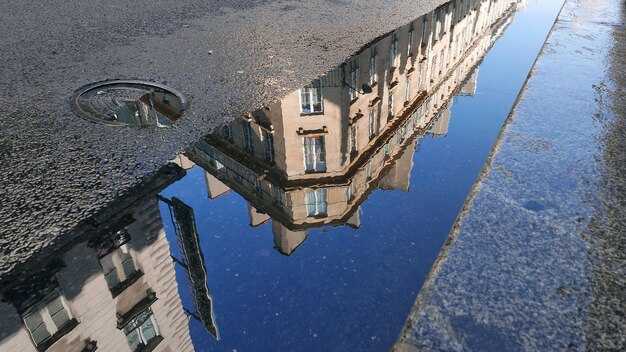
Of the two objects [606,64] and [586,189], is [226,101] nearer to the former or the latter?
[586,189]

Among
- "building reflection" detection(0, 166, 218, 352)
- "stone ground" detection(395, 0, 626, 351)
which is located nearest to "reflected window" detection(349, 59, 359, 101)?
"stone ground" detection(395, 0, 626, 351)

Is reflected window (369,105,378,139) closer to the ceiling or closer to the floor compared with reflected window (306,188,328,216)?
closer to the ceiling

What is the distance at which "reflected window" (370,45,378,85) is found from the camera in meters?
5.64

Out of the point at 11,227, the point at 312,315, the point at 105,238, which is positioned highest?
the point at 11,227

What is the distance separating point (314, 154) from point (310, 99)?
81 centimetres

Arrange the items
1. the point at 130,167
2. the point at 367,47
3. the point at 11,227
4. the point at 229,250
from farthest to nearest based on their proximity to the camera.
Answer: the point at 367,47, the point at 130,167, the point at 229,250, the point at 11,227

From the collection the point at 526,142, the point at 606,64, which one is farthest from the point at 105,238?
the point at 606,64

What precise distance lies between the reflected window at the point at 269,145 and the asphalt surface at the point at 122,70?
50 cm

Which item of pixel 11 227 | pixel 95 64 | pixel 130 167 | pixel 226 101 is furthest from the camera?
pixel 95 64

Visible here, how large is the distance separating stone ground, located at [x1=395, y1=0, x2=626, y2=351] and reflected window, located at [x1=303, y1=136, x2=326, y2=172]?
73.1 inches

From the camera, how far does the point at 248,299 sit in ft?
8.90

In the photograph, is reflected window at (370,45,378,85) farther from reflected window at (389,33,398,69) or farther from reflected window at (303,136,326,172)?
reflected window at (303,136,326,172)

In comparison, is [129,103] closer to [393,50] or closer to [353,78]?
[353,78]

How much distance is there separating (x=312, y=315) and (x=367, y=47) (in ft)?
16.7
